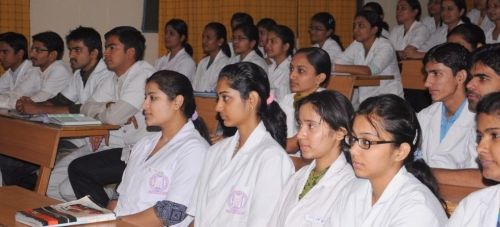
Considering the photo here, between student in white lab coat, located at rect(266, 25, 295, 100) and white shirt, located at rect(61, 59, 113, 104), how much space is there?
57.5 inches

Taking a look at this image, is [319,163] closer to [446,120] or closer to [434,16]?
[446,120]

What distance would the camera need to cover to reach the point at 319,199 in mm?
2332

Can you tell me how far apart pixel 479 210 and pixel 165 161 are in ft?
4.65

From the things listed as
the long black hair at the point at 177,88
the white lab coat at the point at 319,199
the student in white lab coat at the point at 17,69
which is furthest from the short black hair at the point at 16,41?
the white lab coat at the point at 319,199

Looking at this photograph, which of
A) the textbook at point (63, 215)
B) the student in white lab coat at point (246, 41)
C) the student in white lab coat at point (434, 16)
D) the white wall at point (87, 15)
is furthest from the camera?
the student in white lab coat at point (434, 16)

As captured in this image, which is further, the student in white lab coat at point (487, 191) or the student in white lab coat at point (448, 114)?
the student in white lab coat at point (448, 114)

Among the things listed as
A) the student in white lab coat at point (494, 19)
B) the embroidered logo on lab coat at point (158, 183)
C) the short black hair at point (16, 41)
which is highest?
the student in white lab coat at point (494, 19)

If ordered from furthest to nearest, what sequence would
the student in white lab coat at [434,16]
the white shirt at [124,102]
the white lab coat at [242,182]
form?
the student in white lab coat at [434,16]
the white shirt at [124,102]
the white lab coat at [242,182]

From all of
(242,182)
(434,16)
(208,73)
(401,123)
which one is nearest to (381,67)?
(208,73)

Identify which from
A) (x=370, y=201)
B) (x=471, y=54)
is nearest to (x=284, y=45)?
(x=471, y=54)

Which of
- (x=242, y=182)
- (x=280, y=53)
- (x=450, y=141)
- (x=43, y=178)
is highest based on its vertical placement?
(x=280, y=53)

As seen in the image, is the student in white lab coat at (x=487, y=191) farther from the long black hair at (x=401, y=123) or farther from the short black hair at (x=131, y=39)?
the short black hair at (x=131, y=39)

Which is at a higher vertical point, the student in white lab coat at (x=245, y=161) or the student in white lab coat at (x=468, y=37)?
the student in white lab coat at (x=468, y=37)

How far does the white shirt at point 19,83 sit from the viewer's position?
489 centimetres
